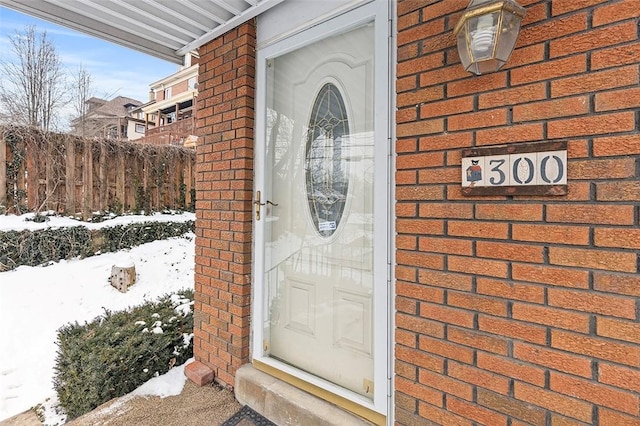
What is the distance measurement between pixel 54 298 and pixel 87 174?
3.46 metres

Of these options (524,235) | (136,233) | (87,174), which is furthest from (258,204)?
(87,174)

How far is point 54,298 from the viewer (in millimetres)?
5367

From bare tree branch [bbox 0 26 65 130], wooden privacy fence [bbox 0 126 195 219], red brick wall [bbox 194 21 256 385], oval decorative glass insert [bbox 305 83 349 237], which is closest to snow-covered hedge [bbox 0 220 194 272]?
wooden privacy fence [bbox 0 126 195 219]

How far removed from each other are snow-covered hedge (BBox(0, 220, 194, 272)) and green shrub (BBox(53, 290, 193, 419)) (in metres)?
4.41

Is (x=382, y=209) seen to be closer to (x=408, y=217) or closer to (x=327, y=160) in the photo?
(x=408, y=217)

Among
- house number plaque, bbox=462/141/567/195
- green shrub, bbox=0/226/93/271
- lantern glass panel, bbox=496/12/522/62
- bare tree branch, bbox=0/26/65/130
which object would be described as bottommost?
green shrub, bbox=0/226/93/271

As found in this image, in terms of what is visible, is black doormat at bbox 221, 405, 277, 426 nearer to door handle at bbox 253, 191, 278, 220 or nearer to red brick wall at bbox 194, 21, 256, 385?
red brick wall at bbox 194, 21, 256, 385

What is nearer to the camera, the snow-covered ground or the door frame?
the door frame

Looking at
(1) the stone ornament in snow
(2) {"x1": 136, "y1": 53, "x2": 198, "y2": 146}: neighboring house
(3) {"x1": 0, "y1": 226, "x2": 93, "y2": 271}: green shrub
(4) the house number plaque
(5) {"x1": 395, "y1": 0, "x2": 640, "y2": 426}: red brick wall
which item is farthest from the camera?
(2) {"x1": 136, "y1": 53, "x2": 198, "y2": 146}: neighboring house

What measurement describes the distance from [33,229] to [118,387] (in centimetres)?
550

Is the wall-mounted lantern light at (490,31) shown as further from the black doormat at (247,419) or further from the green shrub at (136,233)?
the green shrub at (136,233)

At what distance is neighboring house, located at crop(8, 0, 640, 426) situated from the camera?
49.3 inches

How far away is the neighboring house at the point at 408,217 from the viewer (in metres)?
1.25

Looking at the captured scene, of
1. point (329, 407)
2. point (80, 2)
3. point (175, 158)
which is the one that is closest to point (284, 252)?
point (329, 407)
